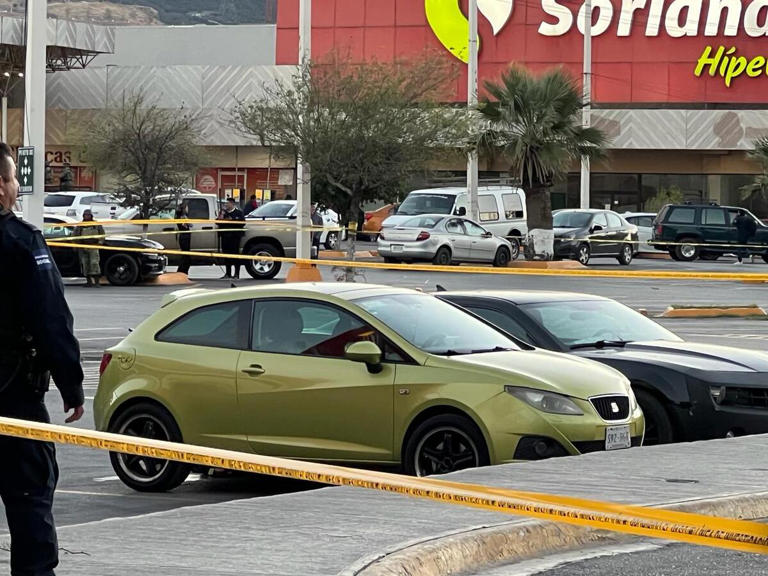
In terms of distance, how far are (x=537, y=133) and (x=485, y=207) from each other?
4675mm

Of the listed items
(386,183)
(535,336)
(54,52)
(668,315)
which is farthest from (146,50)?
(535,336)

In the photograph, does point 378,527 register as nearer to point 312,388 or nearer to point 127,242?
point 312,388

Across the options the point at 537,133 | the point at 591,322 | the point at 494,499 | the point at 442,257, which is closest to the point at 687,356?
the point at 591,322

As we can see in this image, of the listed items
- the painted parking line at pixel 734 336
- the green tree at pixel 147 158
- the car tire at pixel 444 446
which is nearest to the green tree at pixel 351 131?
the green tree at pixel 147 158

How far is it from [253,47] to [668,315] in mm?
61880

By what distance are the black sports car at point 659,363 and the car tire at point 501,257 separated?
88.7 feet

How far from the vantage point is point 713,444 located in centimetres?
1155

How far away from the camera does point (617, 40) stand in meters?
69.5

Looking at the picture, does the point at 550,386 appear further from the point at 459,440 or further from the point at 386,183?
the point at 386,183

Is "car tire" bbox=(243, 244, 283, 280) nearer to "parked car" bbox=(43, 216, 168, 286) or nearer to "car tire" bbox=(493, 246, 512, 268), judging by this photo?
"parked car" bbox=(43, 216, 168, 286)

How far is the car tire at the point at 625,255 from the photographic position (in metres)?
45.2

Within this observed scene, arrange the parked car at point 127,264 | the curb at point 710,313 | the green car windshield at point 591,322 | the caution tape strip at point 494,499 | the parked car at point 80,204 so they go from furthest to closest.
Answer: the parked car at point 80,204 < the parked car at point 127,264 < the curb at point 710,313 < the green car windshield at point 591,322 < the caution tape strip at point 494,499

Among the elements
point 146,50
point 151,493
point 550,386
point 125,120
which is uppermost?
point 146,50

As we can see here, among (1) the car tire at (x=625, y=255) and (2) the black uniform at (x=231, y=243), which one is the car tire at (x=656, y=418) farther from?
(1) the car tire at (x=625, y=255)
